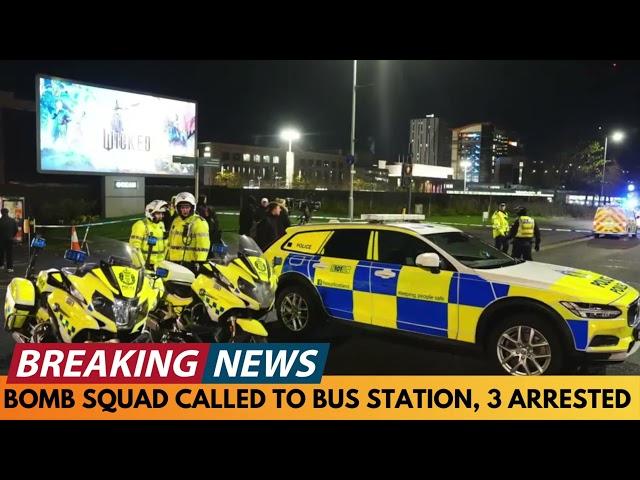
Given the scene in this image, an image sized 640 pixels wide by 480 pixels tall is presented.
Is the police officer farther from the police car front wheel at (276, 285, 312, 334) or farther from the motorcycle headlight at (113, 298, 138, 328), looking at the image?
the motorcycle headlight at (113, 298, 138, 328)

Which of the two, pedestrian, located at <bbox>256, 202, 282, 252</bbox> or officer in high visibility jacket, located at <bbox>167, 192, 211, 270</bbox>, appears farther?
pedestrian, located at <bbox>256, 202, 282, 252</bbox>

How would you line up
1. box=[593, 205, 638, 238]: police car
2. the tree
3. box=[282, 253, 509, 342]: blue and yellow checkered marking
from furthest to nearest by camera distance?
the tree → box=[593, 205, 638, 238]: police car → box=[282, 253, 509, 342]: blue and yellow checkered marking

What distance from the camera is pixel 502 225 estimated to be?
14516mm

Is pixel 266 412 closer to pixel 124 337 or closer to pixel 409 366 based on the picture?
pixel 124 337

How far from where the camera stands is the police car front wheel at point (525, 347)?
520cm

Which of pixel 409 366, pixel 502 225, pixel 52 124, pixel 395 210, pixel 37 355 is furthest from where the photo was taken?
pixel 395 210

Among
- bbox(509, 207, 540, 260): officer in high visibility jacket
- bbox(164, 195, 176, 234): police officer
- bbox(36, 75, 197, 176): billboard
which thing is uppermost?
bbox(36, 75, 197, 176): billboard

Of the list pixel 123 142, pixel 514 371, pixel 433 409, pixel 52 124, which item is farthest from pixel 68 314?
pixel 123 142

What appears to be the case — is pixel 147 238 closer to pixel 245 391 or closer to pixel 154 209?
pixel 154 209

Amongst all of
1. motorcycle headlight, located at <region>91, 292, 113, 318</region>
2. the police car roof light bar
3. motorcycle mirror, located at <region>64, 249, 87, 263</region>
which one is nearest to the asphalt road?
the police car roof light bar

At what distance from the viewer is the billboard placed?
2273 centimetres

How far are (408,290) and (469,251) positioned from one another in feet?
2.97

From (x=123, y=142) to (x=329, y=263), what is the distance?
70.6 ft

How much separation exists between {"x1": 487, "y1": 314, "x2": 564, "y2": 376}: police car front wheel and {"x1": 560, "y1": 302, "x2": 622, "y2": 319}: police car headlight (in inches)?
9.6
